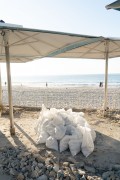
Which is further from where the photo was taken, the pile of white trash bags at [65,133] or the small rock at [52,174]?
the pile of white trash bags at [65,133]

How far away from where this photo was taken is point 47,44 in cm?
884

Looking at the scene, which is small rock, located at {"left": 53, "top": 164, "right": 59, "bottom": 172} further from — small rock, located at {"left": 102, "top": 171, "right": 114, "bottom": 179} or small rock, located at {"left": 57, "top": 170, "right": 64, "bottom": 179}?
small rock, located at {"left": 102, "top": 171, "right": 114, "bottom": 179}

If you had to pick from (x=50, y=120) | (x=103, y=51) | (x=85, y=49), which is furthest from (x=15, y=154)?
(x=103, y=51)

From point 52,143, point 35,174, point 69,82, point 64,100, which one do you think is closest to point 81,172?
point 35,174

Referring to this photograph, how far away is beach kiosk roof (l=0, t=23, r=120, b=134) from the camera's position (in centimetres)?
702

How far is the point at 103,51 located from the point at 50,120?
19.1 ft

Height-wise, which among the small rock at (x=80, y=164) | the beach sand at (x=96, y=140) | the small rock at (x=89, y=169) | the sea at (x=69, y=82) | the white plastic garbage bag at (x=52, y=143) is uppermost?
the white plastic garbage bag at (x=52, y=143)

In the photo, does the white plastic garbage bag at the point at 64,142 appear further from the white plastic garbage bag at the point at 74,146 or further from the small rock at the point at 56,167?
the small rock at the point at 56,167

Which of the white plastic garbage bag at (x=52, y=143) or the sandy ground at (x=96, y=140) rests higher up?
the white plastic garbage bag at (x=52, y=143)

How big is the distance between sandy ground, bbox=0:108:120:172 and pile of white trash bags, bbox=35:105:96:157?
0.17 metres

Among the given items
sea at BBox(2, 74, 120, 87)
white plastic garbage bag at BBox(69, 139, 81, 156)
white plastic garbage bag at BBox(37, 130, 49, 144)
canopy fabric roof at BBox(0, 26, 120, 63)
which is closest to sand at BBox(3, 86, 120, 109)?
canopy fabric roof at BBox(0, 26, 120, 63)

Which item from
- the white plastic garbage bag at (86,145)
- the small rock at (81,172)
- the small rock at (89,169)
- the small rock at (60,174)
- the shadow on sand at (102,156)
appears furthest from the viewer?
the white plastic garbage bag at (86,145)

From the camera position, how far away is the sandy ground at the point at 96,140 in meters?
6.02

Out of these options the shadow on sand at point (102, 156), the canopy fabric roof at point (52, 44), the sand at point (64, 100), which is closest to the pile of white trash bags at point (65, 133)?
the shadow on sand at point (102, 156)
